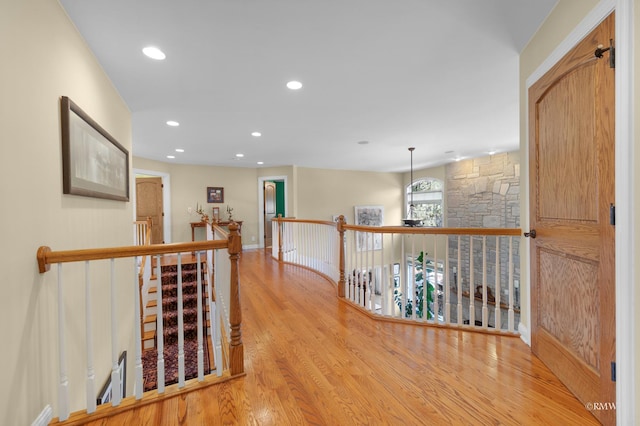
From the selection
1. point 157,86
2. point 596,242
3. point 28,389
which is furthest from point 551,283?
point 157,86

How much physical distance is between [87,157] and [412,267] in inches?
112

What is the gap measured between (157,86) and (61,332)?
7.76 ft

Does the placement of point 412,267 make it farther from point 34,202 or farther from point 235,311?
point 34,202

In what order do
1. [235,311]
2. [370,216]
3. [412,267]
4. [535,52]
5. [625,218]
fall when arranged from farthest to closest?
1. [370,216]
2. [412,267]
3. [535,52]
4. [235,311]
5. [625,218]

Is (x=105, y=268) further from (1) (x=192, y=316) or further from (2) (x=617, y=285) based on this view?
(2) (x=617, y=285)

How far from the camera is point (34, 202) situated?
1.38 metres

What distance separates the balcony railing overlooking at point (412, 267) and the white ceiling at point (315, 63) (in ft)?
4.93

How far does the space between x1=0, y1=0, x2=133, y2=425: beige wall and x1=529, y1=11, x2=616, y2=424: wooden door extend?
9.10 feet

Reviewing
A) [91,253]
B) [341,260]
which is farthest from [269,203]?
[91,253]

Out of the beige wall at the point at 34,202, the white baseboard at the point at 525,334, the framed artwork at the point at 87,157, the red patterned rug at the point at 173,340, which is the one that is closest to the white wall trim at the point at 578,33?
the white baseboard at the point at 525,334

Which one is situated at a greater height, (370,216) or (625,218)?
→ (625,218)

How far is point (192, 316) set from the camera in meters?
4.35

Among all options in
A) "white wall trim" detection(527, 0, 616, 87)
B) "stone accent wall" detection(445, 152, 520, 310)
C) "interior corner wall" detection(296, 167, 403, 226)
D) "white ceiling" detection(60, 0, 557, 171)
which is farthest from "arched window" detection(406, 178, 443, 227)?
"white wall trim" detection(527, 0, 616, 87)

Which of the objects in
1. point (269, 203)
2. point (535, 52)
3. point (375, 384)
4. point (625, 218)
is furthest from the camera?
point (269, 203)
